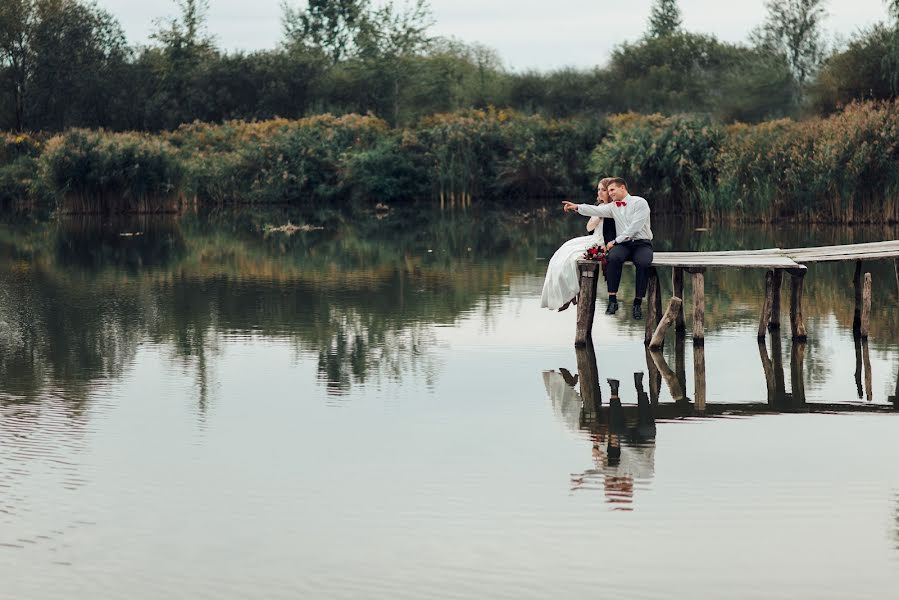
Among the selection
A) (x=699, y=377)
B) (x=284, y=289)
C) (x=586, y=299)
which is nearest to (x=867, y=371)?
(x=699, y=377)

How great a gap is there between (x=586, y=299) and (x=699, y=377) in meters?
1.65

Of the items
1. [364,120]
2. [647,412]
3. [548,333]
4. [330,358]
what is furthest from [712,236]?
[364,120]

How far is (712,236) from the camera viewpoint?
2786 cm

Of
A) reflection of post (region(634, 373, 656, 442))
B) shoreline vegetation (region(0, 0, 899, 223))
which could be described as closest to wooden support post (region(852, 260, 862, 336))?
reflection of post (region(634, 373, 656, 442))

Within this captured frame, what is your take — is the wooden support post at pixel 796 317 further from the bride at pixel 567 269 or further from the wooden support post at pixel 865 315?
the bride at pixel 567 269

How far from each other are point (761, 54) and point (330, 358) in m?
55.4

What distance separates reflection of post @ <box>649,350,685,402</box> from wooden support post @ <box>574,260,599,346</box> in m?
0.62

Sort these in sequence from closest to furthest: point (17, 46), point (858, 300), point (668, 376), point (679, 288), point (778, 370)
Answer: point (668, 376)
point (778, 370)
point (679, 288)
point (858, 300)
point (17, 46)

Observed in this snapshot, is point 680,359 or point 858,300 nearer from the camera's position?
point 680,359

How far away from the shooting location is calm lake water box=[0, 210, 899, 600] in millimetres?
6465

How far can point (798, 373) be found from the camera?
11.7 meters

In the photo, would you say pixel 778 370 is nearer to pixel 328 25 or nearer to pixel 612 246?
pixel 612 246

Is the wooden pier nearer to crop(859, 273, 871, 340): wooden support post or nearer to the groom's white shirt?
crop(859, 273, 871, 340): wooden support post

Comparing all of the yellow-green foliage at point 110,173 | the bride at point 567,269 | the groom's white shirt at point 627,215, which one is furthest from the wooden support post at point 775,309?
the yellow-green foliage at point 110,173
